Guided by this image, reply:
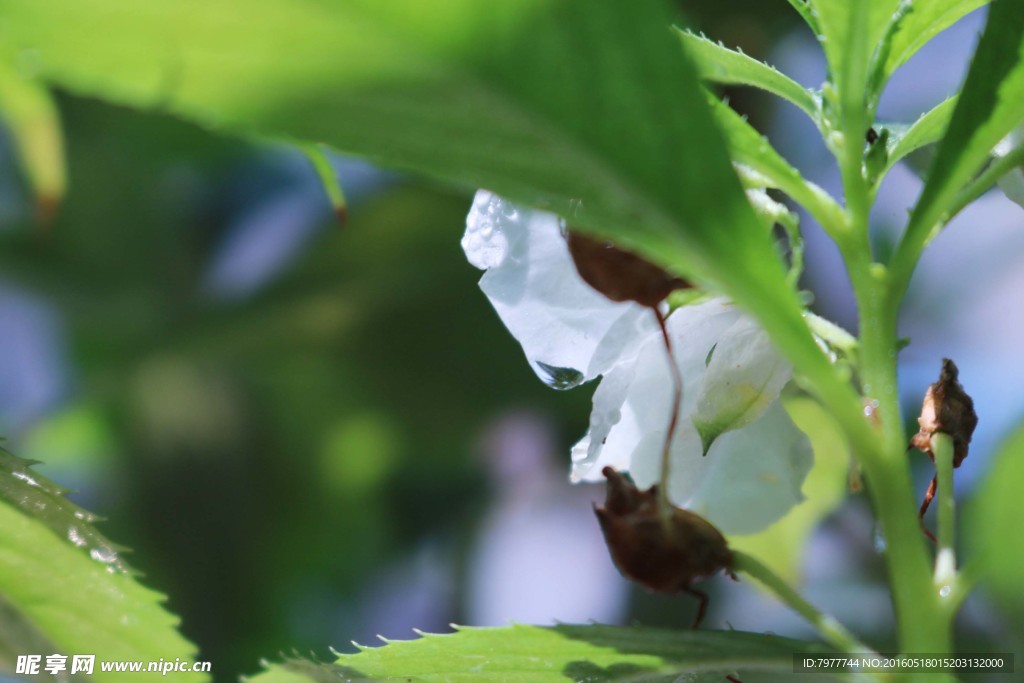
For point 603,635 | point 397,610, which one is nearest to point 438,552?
point 397,610

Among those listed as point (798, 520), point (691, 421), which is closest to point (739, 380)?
point (691, 421)

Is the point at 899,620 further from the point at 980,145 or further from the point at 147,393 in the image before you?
the point at 147,393

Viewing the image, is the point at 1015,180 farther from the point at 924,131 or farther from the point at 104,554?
the point at 104,554

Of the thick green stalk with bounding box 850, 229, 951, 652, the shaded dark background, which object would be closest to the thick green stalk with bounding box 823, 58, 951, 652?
the thick green stalk with bounding box 850, 229, 951, 652

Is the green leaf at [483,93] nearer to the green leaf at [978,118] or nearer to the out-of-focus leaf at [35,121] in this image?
the green leaf at [978,118]

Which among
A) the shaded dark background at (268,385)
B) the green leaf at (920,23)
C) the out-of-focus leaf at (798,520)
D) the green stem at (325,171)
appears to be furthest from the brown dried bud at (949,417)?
the shaded dark background at (268,385)
